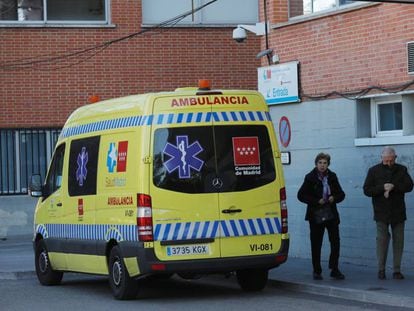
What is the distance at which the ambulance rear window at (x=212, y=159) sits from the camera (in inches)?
499

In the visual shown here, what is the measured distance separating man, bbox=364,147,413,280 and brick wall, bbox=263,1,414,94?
173 cm

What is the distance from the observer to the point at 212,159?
12.9 m

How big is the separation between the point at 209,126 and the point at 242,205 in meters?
1.04

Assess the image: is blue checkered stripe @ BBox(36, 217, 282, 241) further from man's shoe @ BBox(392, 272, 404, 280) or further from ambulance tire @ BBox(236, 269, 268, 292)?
man's shoe @ BBox(392, 272, 404, 280)

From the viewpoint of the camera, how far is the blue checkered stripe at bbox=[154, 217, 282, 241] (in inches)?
494

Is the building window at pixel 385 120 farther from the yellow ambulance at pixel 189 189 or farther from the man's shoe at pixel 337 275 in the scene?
the yellow ambulance at pixel 189 189

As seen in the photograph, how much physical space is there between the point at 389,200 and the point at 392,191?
14cm

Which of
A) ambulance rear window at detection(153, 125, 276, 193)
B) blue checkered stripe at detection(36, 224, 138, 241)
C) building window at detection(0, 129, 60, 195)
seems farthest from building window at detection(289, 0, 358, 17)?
building window at detection(0, 129, 60, 195)

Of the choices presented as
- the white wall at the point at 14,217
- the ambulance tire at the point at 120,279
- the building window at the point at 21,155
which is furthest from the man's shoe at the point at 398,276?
the building window at the point at 21,155

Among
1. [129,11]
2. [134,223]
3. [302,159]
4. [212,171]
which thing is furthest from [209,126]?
[129,11]

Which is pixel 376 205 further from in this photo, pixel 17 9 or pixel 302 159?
pixel 17 9

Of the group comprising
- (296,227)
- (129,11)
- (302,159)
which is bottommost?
(296,227)

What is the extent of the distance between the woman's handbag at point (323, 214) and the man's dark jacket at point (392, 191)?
0.59 metres

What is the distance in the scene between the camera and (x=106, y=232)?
44.1 ft
